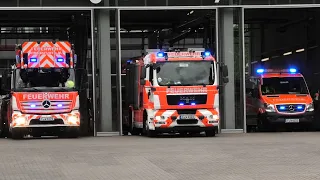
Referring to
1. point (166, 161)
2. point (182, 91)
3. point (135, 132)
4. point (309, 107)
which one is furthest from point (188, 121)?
point (166, 161)

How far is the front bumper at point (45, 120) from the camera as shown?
22.6 m

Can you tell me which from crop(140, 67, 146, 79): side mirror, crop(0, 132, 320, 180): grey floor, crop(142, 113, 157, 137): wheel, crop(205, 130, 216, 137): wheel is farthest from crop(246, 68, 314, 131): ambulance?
crop(0, 132, 320, 180): grey floor

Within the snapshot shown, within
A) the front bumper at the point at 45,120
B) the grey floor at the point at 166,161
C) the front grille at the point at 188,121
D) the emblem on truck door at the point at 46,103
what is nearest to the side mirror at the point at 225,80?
the front grille at the point at 188,121

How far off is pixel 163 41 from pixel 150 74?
14104mm

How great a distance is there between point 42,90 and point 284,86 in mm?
10980

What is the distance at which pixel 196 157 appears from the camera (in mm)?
15383

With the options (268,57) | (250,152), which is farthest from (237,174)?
(268,57)

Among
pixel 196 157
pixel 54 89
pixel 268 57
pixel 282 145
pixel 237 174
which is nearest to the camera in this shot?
pixel 237 174

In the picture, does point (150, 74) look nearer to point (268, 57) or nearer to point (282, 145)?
point (282, 145)

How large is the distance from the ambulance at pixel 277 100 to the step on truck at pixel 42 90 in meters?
8.38

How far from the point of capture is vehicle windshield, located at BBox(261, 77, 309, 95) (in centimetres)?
2806

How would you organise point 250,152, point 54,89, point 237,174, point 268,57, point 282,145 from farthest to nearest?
point 268,57 → point 54,89 → point 282,145 → point 250,152 → point 237,174

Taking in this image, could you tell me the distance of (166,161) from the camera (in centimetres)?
1455

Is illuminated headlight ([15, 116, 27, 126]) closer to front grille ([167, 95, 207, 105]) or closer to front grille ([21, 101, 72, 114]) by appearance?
front grille ([21, 101, 72, 114])
